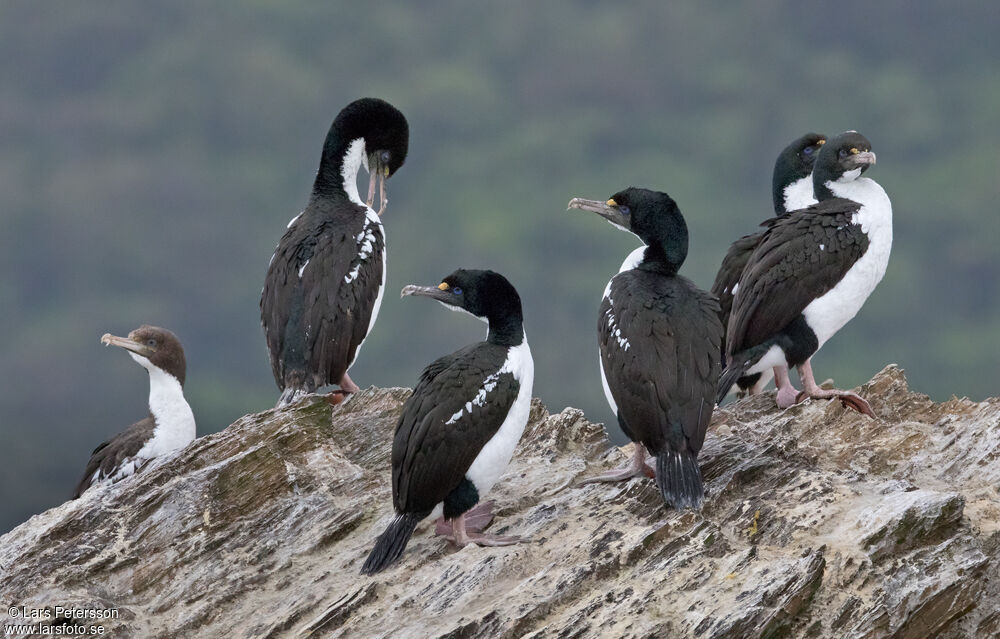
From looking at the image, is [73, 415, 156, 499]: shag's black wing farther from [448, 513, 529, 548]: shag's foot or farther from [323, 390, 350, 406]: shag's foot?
[448, 513, 529, 548]: shag's foot

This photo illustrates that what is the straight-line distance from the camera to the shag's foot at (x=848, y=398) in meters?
10.6

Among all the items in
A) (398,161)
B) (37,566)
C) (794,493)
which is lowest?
(794,493)

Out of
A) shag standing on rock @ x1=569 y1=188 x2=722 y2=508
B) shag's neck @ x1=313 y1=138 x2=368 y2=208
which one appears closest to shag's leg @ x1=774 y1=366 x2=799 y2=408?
shag standing on rock @ x1=569 y1=188 x2=722 y2=508

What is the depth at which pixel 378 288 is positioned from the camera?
37.5 feet

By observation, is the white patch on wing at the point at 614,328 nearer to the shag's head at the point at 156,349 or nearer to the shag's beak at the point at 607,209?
the shag's beak at the point at 607,209

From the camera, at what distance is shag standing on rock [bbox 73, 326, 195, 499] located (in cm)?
1166

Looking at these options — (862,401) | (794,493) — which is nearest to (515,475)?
(794,493)

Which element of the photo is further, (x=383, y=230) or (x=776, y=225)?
(x=383, y=230)

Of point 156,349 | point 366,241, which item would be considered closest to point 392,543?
point 366,241

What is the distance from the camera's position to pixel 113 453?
462 inches

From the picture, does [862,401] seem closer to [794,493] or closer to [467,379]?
[794,493]

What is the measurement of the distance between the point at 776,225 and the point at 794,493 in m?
3.11

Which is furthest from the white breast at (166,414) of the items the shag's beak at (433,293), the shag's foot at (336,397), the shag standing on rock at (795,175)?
the shag standing on rock at (795,175)

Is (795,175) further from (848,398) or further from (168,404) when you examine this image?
(168,404)
